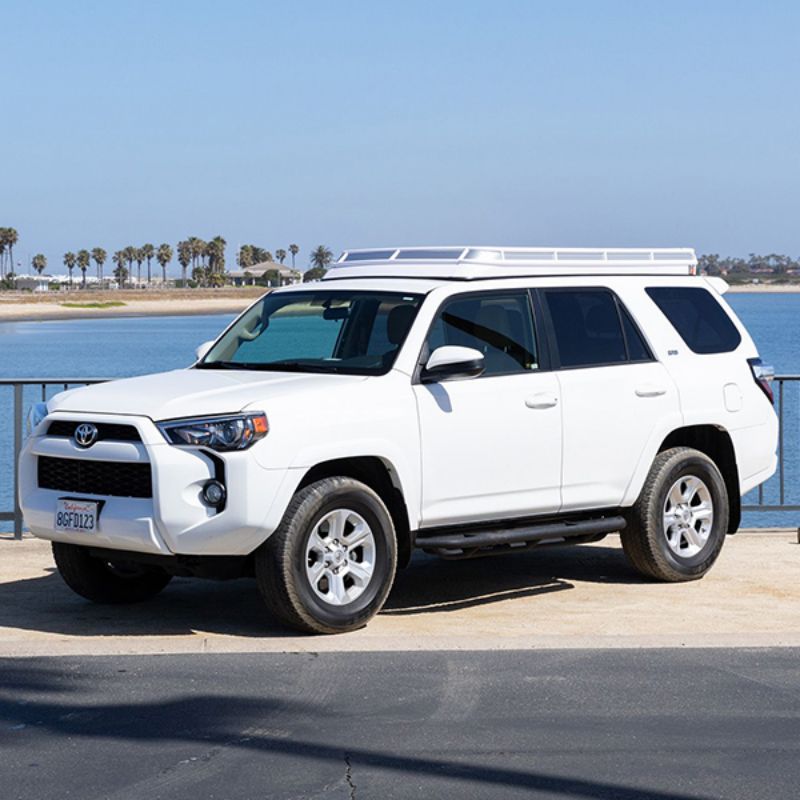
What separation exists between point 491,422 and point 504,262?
1.12 m

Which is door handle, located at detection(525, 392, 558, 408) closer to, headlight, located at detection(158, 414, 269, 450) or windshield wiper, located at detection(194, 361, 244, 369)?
windshield wiper, located at detection(194, 361, 244, 369)

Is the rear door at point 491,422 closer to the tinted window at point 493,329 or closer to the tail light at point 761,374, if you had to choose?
the tinted window at point 493,329

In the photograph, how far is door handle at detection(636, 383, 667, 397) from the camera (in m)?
10.2

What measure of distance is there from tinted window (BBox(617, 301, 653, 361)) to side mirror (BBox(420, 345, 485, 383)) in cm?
153

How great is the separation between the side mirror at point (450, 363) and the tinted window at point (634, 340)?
1528 millimetres

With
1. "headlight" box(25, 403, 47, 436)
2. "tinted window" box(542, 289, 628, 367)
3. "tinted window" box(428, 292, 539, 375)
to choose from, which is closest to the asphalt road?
"headlight" box(25, 403, 47, 436)

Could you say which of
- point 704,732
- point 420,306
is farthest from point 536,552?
point 704,732

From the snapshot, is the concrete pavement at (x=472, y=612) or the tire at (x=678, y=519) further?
the tire at (x=678, y=519)

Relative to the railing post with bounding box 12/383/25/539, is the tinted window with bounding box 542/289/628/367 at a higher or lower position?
higher

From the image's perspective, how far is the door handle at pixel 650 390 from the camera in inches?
400

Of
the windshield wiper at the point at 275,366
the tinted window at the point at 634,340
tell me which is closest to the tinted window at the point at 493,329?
the windshield wiper at the point at 275,366

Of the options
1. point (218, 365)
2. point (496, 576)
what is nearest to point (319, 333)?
point (218, 365)

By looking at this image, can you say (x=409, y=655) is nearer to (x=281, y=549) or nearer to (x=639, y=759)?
(x=281, y=549)

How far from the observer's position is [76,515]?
8.71 meters
